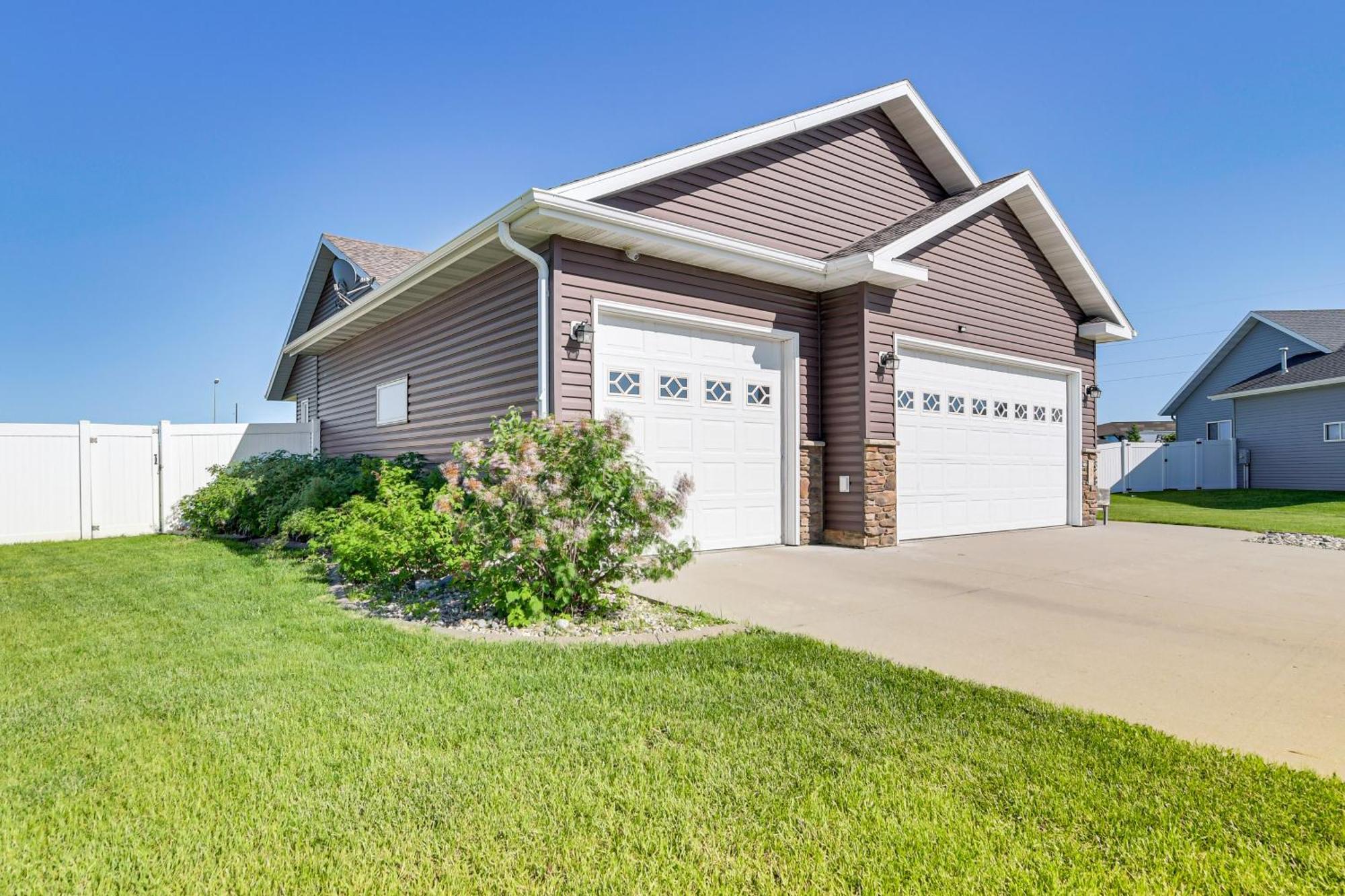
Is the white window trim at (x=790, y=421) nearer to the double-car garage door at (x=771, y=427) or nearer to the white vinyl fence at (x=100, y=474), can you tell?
the double-car garage door at (x=771, y=427)

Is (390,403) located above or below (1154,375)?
below

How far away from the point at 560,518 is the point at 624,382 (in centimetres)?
286

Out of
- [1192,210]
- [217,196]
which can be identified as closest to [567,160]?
[217,196]

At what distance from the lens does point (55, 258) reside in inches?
585

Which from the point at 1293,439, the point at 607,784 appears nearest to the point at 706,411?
the point at 607,784

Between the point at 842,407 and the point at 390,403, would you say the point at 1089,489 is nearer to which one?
the point at 842,407

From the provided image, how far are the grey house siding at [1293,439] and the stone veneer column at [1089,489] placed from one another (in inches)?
505

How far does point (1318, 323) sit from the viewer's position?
21297 mm

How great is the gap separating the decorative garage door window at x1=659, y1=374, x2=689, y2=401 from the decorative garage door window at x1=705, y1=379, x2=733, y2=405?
0.31 m

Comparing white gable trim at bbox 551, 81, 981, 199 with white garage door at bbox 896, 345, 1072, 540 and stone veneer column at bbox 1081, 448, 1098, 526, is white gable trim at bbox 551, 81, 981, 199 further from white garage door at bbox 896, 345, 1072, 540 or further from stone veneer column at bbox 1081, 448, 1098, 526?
stone veneer column at bbox 1081, 448, 1098, 526

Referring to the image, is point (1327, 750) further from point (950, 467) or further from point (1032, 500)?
point (1032, 500)

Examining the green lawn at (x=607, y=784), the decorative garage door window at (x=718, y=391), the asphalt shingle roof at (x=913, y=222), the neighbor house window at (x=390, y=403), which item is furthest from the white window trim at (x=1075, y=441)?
the neighbor house window at (x=390, y=403)

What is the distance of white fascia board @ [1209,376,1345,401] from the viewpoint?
59.5ft

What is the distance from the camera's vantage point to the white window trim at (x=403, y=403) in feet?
31.3
